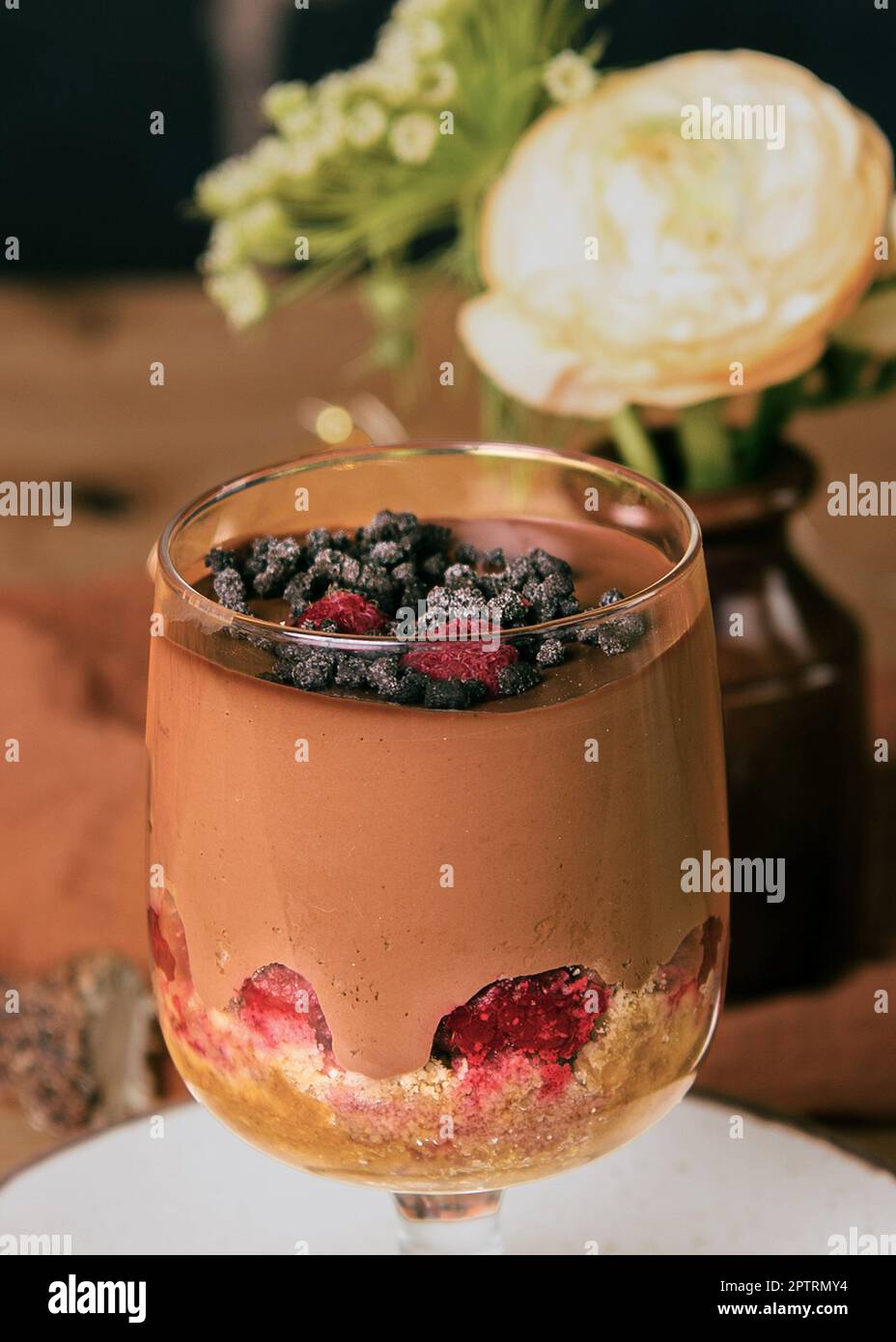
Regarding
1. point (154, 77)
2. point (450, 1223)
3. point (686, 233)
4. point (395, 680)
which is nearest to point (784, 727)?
point (686, 233)

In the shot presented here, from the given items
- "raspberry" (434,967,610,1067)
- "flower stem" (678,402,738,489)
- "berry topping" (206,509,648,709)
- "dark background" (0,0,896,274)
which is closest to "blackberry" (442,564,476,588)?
"berry topping" (206,509,648,709)

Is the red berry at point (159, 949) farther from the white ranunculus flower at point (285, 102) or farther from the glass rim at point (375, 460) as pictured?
the white ranunculus flower at point (285, 102)

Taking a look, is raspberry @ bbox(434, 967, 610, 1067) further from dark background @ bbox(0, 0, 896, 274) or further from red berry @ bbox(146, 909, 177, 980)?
dark background @ bbox(0, 0, 896, 274)

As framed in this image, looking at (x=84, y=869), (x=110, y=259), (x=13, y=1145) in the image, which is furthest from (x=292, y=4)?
(x=13, y=1145)

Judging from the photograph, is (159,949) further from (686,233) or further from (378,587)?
(686,233)

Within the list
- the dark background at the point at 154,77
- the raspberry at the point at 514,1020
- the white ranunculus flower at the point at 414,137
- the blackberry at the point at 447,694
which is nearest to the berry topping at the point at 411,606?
the blackberry at the point at 447,694
